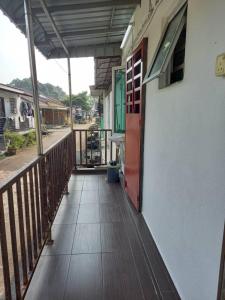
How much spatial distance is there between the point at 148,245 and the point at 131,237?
22 cm

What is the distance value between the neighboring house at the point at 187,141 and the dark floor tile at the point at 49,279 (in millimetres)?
818

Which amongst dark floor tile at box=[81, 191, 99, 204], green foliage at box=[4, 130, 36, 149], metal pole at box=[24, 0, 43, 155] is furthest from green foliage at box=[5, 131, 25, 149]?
metal pole at box=[24, 0, 43, 155]

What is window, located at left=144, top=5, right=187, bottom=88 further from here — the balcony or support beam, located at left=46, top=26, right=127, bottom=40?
support beam, located at left=46, top=26, right=127, bottom=40

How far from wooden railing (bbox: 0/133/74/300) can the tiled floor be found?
177 millimetres

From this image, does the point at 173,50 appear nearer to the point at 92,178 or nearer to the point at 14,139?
the point at 92,178

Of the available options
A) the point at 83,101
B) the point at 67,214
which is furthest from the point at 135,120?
the point at 83,101

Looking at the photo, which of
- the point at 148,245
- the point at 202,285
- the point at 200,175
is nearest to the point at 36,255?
the point at 148,245

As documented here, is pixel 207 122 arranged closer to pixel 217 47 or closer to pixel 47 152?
pixel 217 47

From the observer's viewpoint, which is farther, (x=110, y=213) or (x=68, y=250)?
(x=110, y=213)

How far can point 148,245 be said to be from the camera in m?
2.02

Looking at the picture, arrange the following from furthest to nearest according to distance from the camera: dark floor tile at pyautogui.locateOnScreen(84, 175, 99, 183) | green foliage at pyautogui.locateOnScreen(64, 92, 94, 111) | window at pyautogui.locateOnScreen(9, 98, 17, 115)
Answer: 1. green foliage at pyautogui.locateOnScreen(64, 92, 94, 111)
2. window at pyautogui.locateOnScreen(9, 98, 17, 115)
3. dark floor tile at pyautogui.locateOnScreen(84, 175, 99, 183)

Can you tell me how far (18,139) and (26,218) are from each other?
771cm

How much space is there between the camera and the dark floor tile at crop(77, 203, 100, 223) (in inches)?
98.7

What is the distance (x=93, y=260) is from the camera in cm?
184
